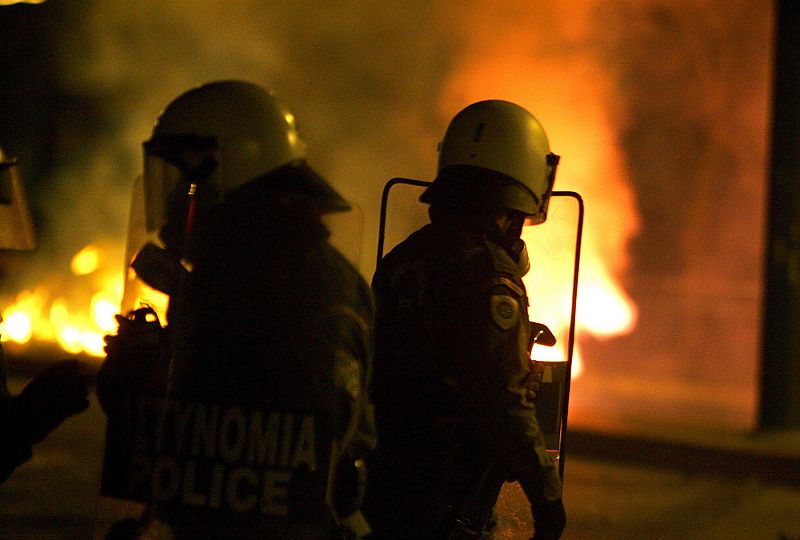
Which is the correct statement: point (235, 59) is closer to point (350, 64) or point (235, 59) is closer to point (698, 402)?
point (350, 64)

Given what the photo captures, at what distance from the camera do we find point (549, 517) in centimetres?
219

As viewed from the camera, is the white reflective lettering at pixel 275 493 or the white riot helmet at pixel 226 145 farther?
the white riot helmet at pixel 226 145

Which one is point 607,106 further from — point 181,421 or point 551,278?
point 181,421

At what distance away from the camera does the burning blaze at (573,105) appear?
14.8m

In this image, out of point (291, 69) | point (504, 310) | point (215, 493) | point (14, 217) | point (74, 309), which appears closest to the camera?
point (215, 493)

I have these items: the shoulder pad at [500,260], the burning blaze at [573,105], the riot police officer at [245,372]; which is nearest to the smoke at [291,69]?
the burning blaze at [573,105]

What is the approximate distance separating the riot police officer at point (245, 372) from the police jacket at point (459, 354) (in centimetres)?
41

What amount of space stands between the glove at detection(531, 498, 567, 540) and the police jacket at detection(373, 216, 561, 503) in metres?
0.02

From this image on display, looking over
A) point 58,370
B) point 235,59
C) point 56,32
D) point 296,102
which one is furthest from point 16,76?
point 58,370

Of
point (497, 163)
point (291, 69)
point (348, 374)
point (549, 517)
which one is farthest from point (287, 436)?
point (291, 69)

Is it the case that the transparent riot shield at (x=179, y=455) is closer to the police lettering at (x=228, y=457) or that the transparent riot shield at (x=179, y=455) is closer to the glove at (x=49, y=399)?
the police lettering at (x=228, y=457)

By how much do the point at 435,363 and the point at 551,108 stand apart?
13104 mm

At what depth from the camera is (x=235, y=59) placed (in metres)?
17.2

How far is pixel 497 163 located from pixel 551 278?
346 mm
